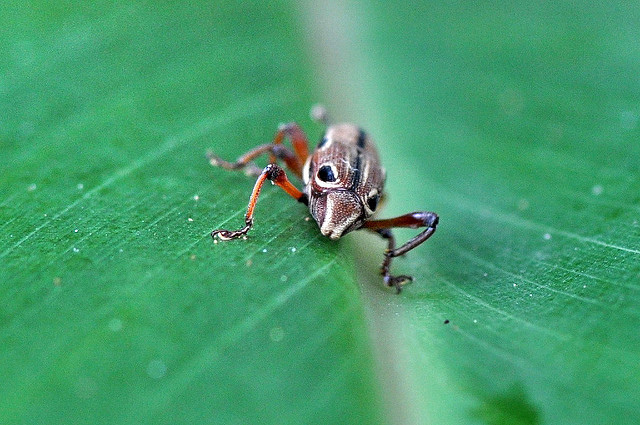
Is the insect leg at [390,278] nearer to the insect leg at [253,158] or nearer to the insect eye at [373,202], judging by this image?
the insect eye at [373,202]

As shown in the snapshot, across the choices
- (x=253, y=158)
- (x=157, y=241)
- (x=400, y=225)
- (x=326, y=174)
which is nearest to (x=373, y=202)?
(x=400, y=225)

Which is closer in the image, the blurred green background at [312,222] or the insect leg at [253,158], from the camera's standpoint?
the blurred green background at [312,222]

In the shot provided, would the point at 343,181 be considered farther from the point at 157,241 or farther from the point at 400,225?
the point at 157,241

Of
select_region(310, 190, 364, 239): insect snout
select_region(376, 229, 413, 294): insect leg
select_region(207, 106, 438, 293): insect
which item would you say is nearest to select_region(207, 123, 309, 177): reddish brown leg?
select_region(207, 106, 438, 293): insect

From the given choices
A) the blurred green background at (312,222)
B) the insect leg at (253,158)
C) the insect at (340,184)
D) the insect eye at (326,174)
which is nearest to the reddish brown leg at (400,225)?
the insect at (340,184)

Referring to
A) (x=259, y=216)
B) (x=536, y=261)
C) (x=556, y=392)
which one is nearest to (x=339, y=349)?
(x=556, y=392)

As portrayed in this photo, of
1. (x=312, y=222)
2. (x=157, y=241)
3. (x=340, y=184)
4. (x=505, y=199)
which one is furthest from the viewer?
(x=505, y=199)
